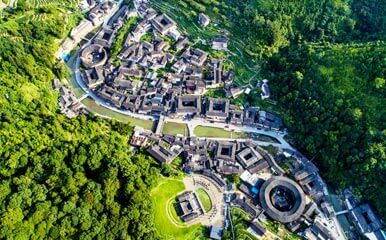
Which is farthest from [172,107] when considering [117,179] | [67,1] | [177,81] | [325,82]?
[67,1]

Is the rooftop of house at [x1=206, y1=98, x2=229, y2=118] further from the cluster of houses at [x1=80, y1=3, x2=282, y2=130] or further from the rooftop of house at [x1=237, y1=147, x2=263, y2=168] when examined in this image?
the rooftop of house at [x1=237, y1=147, x2=263, y2=168]

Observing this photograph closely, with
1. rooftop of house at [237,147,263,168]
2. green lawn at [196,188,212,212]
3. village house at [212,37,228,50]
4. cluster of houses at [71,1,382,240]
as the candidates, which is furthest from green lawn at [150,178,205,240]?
village house at [212,37,228,50]

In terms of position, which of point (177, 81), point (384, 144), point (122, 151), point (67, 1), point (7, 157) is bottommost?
point (7, 157)

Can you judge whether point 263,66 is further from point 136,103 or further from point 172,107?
point 136,103

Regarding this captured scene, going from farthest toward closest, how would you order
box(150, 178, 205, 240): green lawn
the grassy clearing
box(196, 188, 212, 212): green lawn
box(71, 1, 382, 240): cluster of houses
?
the grassy clearing, box(71, 1, 382, 240): cluster of houses, box(196, 188, 212, 212): green lawn, box(150, 178, 205, 240): green lawn

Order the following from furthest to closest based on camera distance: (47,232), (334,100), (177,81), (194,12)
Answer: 1. (194,12)
2. (177,81)
3. (334,100)
4. (47,232)

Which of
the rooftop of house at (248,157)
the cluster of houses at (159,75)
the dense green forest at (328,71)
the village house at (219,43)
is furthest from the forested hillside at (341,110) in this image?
the village house at (219,43)

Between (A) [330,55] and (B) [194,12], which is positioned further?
(B) [194,12]
